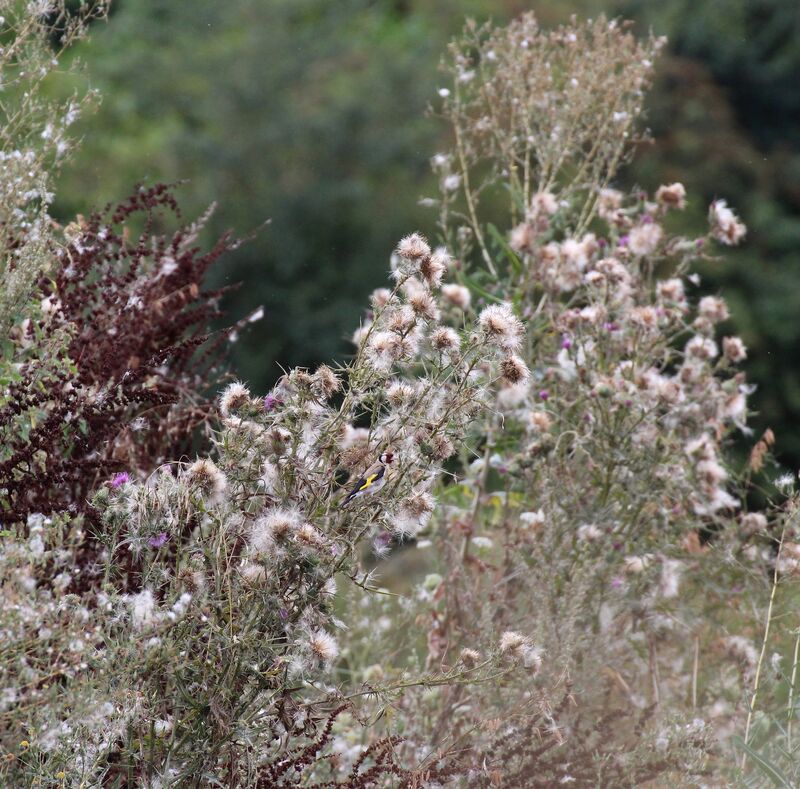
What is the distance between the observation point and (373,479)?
2.29 metres

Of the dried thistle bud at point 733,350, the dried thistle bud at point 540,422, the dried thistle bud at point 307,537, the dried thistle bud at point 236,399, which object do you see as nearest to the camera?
the dried thistle bud at point 307,537

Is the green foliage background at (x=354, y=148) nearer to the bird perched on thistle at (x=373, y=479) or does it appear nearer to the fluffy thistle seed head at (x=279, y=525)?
the bird perched on thistle at (x=373, y=479)

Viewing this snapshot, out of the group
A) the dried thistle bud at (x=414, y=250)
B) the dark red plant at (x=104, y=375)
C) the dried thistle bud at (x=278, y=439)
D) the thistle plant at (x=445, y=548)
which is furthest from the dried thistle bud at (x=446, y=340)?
the dark red plant at (x=104, y=375)

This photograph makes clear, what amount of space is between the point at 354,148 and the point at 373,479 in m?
12.8

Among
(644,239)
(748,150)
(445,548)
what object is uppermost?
(748,150)

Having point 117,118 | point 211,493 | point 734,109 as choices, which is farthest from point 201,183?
point 211,493

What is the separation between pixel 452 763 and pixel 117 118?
1418 centimetres

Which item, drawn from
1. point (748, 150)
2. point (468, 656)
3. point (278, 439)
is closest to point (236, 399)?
point (278, 439)

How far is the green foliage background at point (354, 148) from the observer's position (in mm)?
13125

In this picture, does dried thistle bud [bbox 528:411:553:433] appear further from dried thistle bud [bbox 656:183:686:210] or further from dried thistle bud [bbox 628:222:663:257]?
dried thistle bud [bbox 656:183:686:210]

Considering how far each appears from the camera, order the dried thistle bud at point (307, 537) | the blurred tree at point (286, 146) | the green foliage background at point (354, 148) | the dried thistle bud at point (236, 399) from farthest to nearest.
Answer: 1. the blurred tree at point (286, 146)
2. the green foliage background at point (354, 148)
3. the dried thistle bud at point (236, 399)
4. the dried thistle bud at point (307, 537)

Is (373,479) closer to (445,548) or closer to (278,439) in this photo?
(278,439)

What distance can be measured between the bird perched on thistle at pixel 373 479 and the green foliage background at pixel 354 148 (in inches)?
414

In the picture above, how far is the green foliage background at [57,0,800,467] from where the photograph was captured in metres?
13.1
